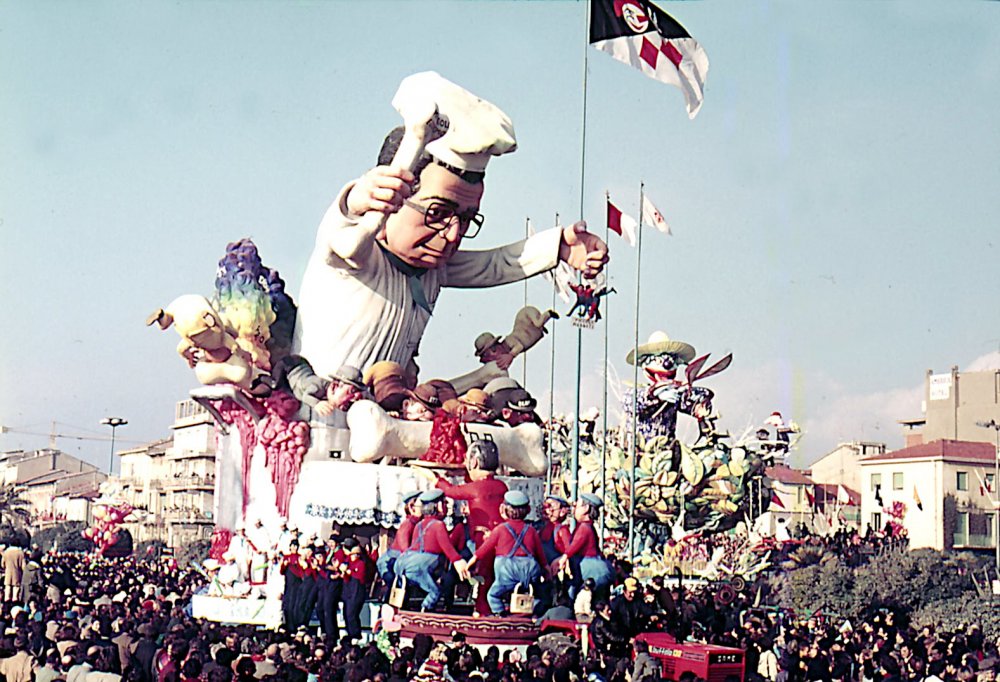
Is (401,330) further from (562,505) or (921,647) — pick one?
Answer: (921,647)

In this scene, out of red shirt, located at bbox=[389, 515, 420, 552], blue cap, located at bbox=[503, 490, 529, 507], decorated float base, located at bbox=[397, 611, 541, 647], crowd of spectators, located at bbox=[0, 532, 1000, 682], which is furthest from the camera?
red shirt, located at bbox=[389, 515, 420, 552]

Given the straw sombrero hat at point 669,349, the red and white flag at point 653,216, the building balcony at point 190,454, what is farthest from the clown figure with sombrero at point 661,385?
the building balcony at point 190,454

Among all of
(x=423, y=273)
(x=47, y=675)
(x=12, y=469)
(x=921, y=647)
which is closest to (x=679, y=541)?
(x=423, y=273)

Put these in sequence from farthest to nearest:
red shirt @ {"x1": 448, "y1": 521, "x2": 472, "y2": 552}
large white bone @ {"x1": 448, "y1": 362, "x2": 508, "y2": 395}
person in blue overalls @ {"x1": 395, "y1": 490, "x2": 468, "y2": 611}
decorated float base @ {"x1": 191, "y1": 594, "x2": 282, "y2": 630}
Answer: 1. large white bone @ {"x1": 448, "y1": 362, "x2": 508, "y2": 395}
2. decorated float base @ {"x1": 191, "y1": 594, "x2": 282, "y2": 630}
3. red shirt @ {"x1": 448, "y1": 521, "x2": 472, "y2": 552}
4. person in blue overalls @ {"x1": 395, "y1": 490, "x2": 468, "y2": 611}

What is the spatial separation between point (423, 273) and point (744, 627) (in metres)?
12.1

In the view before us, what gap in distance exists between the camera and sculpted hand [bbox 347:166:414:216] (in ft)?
79.3

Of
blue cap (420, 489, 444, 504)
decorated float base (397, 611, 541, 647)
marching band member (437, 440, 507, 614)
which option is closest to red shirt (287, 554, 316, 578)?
marching band member (437, 440, 507, 614)

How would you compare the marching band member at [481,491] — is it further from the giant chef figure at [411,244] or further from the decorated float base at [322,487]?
Result: the giant chef figure at [411,244]

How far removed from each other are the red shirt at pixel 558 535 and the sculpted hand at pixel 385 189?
7.93 metres

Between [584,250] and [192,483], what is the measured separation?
4865cm

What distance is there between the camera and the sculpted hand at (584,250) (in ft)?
88.9

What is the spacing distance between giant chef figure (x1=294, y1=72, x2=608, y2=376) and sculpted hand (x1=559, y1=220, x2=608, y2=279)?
19mm

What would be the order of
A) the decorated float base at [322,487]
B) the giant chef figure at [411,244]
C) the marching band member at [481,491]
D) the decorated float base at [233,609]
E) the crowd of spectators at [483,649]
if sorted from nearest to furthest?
the crowd of spectators at [483,649] → the marching band member at [481,491] → the decorated float base at [233,609] → the giant chef figure at [411,244] → the decorated float base at [322,487]

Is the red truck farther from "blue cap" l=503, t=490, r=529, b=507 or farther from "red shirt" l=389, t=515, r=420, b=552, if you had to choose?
"red shirt" l=389, t=515, r=420, b=552
